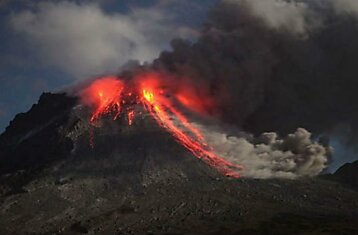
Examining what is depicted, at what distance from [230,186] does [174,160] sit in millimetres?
21753

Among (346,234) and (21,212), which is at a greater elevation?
(21,212)

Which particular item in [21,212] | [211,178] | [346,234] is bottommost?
[346,234]

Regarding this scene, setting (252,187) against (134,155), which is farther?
(134,155)

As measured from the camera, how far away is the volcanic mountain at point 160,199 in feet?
506

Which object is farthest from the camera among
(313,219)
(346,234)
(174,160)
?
(174,160)

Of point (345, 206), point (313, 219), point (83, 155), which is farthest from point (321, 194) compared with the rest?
point (83, 155)

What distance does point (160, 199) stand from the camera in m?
168

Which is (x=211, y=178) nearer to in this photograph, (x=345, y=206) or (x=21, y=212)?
(x=345, y=206)

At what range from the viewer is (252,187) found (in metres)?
182

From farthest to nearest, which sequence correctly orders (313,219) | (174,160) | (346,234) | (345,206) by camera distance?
1. (174,160)
2. (345,206)
3. (313,219)
4. (346,234)

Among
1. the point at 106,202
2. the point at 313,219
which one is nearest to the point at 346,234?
the point at 313,219

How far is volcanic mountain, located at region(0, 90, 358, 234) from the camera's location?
506 feet

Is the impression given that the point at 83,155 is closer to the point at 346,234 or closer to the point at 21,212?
the point at 21,212

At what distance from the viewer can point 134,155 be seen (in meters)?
197
